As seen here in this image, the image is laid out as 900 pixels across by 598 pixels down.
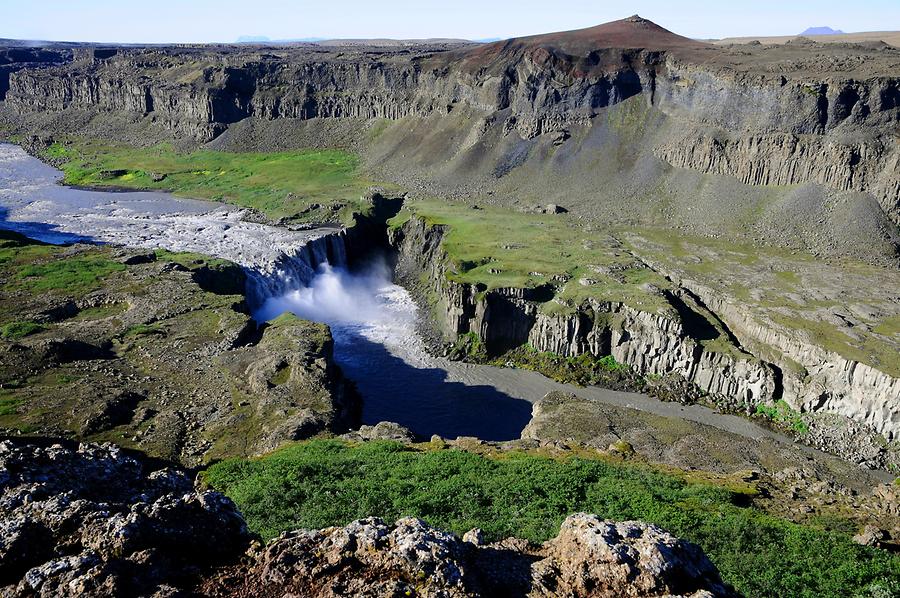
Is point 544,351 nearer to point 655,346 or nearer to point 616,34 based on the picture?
point 655,346

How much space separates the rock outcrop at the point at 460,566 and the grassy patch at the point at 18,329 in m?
49.5

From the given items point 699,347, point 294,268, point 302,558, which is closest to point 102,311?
point 294,268

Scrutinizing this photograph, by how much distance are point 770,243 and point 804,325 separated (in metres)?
30.9

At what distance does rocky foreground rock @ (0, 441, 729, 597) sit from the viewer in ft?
45.3

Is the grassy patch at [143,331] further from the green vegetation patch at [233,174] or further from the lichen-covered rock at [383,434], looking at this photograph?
the green vegetation patch at [233,174]

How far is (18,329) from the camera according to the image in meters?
53.5

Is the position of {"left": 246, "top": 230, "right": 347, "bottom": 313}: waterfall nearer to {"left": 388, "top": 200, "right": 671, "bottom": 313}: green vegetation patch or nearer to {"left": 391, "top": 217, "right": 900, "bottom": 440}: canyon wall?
{"left": 388, "top": 200, "right": 671, "bottom": 313}: green vegetation patch

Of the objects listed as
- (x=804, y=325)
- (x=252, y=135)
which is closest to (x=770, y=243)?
(x=804, y=325)

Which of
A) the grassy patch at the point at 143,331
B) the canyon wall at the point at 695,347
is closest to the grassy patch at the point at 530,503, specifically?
the grassy patch at the point at 143,331

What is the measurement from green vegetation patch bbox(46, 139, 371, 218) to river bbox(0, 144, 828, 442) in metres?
6.48

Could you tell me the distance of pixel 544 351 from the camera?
66.2 m

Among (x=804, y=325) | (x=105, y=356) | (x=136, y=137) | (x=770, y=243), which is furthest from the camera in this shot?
(x=136, y=137)

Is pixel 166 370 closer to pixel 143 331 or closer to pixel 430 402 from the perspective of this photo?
pixel 143 331

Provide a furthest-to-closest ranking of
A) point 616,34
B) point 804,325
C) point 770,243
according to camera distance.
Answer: point 616,34, point 770,243, point 804,325
